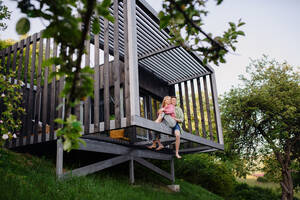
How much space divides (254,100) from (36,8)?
12.3 metres

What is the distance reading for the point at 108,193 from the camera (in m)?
5.08

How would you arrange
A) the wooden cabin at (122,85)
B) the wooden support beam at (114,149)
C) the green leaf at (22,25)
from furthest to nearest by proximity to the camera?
the wooden support beam at (114,149)
the wooden cabin at (122,85)
the green leaf at (22,25)

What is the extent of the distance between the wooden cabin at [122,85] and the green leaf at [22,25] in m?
1.60

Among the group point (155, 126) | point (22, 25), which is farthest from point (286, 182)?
point (22, 25)

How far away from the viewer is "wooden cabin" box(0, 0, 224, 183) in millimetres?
5191

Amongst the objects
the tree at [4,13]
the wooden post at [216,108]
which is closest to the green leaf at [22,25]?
the tree at [4,13]

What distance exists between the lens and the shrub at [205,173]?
39.8ft

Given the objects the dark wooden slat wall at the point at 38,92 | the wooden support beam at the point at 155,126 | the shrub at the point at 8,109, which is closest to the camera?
the shrub at the point at 8,109

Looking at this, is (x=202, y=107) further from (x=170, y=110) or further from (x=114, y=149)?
(x=114, y=149)

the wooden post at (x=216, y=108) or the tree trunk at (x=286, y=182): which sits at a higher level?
the wooden post at (x=216, y=108)

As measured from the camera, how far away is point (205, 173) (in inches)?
476

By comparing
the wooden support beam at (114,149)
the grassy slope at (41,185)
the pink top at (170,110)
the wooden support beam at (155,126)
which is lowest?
the grassy slope at (41,185)

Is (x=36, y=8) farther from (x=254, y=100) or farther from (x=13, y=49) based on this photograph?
(x=254, y=100)

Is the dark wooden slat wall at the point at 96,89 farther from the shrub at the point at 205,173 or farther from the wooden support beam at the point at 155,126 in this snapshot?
the shrub at the point at 205,173
